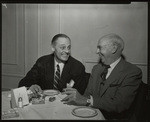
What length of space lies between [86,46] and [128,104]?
0.69 metres

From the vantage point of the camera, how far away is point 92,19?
185cm

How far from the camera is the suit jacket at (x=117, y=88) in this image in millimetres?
1569

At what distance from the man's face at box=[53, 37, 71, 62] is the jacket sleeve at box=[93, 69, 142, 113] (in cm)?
63

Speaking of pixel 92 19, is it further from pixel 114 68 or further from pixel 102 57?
pixel 114 68

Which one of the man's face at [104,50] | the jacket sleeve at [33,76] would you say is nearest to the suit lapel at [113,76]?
the man's face at [104,50]

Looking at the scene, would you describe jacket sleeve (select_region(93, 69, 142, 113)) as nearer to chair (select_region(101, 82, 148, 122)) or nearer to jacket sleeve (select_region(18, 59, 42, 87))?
chair (select_region(101, 82, 148, 122))

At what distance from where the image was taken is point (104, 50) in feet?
6.04

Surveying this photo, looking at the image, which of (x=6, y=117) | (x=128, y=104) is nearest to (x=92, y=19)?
(x=128, y=104)

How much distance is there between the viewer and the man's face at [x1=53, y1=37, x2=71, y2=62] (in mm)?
1938

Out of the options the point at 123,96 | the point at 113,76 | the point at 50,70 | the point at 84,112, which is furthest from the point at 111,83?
the point at 50,70

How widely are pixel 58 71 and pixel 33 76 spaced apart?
10.4 inches

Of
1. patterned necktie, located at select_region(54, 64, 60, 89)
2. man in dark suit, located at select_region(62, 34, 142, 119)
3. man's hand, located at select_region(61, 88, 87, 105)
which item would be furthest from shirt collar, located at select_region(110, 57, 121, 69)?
patterned necktie, located at select_region(54, 64, 60, 89)

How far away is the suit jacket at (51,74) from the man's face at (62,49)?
6 centimetres

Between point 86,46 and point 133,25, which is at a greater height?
point 133,25
